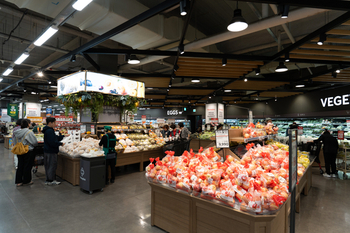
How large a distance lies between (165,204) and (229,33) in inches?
174

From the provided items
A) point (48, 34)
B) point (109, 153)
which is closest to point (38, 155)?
point (109, 153)

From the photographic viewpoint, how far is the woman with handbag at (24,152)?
514 cm

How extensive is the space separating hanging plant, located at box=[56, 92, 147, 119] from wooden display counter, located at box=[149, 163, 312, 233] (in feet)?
14.6

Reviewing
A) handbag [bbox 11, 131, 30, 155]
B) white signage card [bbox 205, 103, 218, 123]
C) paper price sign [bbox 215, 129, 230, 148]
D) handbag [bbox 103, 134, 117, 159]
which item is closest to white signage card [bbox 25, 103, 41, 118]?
handbag [bbox 11, 131, 30, 155]

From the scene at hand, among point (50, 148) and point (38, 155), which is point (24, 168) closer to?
point (50, 148)

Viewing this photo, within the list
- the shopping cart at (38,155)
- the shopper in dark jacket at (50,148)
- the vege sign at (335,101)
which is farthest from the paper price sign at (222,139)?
the vege sign at (335,101)

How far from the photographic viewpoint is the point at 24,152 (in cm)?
512

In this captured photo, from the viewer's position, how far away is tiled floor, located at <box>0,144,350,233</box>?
3.18 metres

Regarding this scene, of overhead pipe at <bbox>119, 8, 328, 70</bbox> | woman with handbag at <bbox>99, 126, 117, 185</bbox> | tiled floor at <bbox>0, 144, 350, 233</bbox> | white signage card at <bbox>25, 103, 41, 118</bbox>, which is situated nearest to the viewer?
tiled floor at <bbox>0, 144, 350, 233</bbox>

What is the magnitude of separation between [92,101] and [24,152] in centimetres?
234

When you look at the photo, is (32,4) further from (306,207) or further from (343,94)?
(343,94)

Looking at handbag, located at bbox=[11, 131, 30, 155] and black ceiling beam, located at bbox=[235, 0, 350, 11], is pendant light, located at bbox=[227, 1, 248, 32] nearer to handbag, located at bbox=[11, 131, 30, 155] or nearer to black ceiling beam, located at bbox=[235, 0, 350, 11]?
black ceiling beam, located at bbox=[235, 0, 350, 11]

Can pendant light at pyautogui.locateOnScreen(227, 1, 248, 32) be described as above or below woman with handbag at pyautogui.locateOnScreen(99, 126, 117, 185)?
above

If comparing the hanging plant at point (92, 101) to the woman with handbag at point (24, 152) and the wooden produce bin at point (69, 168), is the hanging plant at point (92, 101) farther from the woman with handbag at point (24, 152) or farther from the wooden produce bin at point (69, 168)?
the wooden produce bin at point (69, 168)
